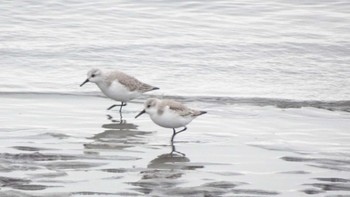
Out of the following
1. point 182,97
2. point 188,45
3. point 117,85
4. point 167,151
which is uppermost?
point 117,85

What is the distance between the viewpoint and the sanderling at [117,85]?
12.9 m

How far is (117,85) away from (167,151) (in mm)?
2795

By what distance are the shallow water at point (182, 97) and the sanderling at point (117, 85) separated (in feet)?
0.94

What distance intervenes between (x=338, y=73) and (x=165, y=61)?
3316 mm

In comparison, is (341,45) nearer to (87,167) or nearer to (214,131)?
(214,131)

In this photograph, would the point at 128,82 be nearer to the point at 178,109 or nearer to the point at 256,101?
the point at 178,109

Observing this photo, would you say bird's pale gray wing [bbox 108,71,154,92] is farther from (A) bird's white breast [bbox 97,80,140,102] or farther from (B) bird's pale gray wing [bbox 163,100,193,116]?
(B) bird's pale gray wing [bbox 163,100,193,116]

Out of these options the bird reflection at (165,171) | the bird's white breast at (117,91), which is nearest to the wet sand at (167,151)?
the bird reflection at (165,171)

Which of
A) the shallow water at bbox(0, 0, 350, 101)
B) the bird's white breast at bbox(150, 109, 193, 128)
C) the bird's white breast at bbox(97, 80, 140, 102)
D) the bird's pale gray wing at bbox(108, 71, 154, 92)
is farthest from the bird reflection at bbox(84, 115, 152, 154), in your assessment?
the shallow water at bbox(0, 0, 350, 101)

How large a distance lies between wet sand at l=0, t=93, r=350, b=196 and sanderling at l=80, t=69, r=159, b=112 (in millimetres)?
257

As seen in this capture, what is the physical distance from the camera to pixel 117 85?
12.9m

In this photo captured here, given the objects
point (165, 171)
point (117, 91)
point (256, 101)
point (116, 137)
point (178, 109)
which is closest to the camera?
point (165, 171)

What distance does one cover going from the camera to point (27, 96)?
13586 millimetres

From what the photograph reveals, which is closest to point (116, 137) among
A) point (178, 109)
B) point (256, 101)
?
point (178, 109)
